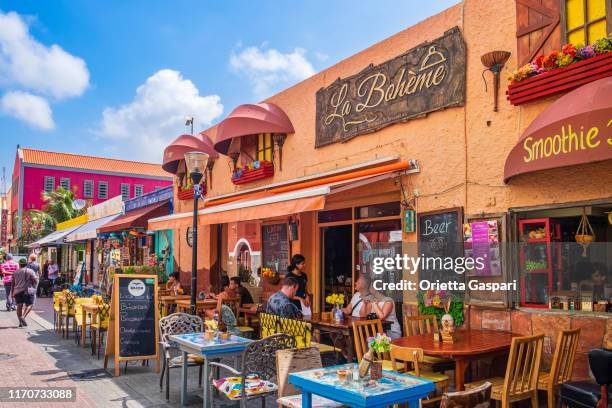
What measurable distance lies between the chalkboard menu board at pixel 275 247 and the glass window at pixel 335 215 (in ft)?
3.51

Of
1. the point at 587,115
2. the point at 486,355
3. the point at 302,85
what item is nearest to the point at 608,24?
the point at 587,115

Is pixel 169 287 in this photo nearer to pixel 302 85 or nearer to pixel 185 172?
pixel 185 172

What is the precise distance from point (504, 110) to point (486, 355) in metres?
3.08

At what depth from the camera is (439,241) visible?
732 centimetres

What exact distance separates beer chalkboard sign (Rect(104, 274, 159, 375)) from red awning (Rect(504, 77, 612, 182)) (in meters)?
5.88

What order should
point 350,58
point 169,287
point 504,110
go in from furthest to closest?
point 169,287 → point 350,58 → point 504,110

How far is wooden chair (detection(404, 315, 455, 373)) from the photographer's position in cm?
602

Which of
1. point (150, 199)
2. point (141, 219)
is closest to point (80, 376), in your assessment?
point (141, 219)

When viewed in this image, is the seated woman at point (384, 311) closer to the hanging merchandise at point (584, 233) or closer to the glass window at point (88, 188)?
the hanging merchandise at point (584, 233)

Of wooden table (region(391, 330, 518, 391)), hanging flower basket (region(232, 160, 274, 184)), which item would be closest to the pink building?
hanging flower basket (region(232, 160, 274, 184))

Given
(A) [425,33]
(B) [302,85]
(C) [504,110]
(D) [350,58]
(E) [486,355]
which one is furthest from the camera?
(B) [302,85]

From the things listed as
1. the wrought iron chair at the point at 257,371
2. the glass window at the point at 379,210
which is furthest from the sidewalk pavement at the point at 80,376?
the glass window at the point at 379,210

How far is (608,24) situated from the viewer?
5.55m

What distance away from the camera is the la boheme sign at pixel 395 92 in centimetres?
734
